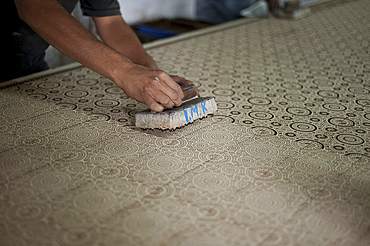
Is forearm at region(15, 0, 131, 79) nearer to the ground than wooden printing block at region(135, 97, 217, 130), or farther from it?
farther from it

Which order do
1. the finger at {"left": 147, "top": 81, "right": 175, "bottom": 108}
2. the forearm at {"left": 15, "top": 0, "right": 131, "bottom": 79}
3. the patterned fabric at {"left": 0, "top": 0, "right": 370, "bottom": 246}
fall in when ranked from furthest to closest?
the forearm at {"left": 15, "top": 0, "right": 131, "bottom": 79}
the finger at {"left": 147, "top": 81, "right": 175, "bottom": 108}
the patterned fabric at {"left": 0, "top": 0, "right": 370, "bottom": 246}

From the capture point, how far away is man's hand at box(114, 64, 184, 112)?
140cm

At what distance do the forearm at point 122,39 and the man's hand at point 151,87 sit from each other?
477 millimetres

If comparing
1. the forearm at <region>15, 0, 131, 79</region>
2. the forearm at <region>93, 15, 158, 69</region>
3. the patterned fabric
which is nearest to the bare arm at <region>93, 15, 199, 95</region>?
the forearm at <region>93, 15, 158, 69</region>

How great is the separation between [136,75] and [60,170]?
0.50m

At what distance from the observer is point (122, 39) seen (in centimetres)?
206

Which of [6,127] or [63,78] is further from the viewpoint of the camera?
[63,78]

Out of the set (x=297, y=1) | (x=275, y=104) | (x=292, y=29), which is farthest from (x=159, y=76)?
(x=297, y=1)

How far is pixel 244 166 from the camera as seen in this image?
50.9 inches

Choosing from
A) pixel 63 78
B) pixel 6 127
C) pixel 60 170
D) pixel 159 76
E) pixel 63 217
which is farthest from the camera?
pixel 63 78

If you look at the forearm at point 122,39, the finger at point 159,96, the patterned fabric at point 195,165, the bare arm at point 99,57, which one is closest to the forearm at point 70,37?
the bare arm at point 99,57

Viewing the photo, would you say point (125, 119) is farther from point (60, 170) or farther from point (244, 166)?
point (244, 166)

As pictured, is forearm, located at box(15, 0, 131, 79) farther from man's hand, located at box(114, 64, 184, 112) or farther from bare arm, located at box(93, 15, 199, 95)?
bare arm, located at box(93, 15, 199, 95)

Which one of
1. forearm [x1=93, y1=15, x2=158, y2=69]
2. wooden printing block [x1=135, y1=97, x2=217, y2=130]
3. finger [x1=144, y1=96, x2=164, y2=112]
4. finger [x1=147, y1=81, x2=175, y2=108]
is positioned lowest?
wooden printing block [x1=135, y1=97, x2=217, y2=130]
